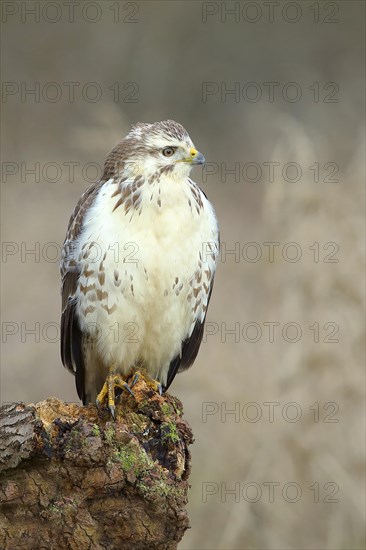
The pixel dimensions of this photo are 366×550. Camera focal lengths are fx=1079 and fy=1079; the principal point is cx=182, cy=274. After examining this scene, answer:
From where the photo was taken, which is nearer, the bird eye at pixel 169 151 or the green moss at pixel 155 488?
the green moss at pixel 155 488

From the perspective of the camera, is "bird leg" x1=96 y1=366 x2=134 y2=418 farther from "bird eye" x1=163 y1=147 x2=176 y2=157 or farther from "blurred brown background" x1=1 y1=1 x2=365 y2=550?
"bird eye" x1=163 y1=147 x2=176 y2=157

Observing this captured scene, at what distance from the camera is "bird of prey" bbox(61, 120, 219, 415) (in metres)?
4.63

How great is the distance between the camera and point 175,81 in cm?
868

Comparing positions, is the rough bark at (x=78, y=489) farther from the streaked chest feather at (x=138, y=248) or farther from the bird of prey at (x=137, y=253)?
the streaked chest feather at (x=138, y=248)

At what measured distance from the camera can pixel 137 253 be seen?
4605mm

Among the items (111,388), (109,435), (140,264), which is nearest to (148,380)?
(111,388)

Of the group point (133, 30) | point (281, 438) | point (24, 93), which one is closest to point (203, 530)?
point (281, 438)

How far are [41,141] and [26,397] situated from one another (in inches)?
94.1

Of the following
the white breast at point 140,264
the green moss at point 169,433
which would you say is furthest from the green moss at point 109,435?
the white breast at point 140,264

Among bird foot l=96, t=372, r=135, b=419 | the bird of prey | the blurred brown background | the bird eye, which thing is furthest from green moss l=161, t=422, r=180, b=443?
the blurred brown background

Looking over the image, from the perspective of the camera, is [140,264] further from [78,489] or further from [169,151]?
[78,489]

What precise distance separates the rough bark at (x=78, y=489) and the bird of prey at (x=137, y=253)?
80 centimetres

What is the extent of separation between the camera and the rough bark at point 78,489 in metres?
3.59

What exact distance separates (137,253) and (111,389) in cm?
59
